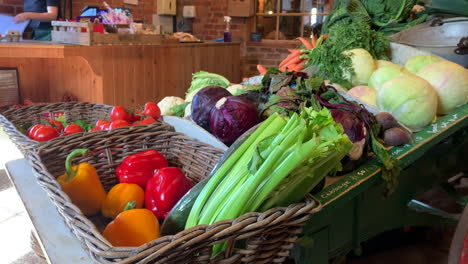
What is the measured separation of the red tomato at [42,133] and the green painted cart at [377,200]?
3.54 feet

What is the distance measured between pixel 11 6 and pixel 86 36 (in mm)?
2109

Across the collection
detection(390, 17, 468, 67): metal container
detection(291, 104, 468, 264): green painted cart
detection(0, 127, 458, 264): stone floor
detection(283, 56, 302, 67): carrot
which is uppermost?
detection(390, 17, 468, 67): metal container

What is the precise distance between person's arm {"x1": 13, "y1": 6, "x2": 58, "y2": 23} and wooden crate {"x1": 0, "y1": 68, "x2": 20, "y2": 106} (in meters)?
0.78

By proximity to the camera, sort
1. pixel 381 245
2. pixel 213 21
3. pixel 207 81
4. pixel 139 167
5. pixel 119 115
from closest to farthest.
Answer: pixel 139 167, pixel 119 115, pixel 207 81, pixel 381 245, pixel 213 21

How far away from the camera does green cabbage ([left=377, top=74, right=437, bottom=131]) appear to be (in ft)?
5.38

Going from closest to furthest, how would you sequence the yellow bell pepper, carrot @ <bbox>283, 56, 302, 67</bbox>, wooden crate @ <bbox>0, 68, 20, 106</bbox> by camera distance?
the yellow bell pepper, carrot @ <bbox>283, 56, 302, 67</bbox>, wooden crate @ <bbox>0, 68, 20, 106</bbox>

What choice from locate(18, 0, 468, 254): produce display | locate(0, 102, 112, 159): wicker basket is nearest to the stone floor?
locate(0, 102, 112, 159): wicker basket

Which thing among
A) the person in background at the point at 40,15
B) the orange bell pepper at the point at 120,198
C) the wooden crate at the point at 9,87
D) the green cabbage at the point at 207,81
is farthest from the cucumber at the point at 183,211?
the person in background at the point at 40,15

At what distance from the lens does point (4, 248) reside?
227 cm

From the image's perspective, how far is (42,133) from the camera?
1.63m

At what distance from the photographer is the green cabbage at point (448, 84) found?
183 centimetres

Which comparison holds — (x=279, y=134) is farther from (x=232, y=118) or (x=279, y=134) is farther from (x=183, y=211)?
(x=232, y=118)

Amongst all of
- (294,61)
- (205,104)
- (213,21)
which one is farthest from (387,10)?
(213,21)

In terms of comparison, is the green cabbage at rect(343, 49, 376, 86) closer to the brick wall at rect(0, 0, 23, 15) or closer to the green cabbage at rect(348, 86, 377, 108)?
the green cabbage at rect(348, 86, 377, 108)
